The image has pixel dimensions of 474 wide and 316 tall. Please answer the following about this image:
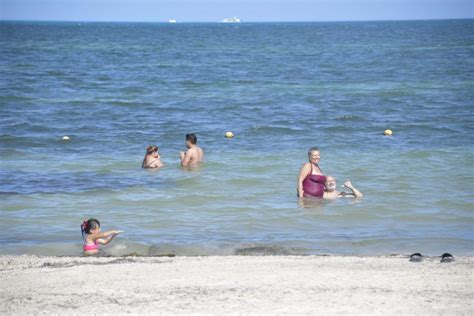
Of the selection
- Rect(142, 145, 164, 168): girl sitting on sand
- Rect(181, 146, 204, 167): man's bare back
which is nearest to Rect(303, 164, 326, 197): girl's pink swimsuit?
Rect(181, 146, 204, 167): man's bare back

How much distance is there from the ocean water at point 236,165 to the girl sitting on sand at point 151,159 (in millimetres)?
184

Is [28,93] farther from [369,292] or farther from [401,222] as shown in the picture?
[369,292]

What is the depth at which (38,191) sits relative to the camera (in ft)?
43.7

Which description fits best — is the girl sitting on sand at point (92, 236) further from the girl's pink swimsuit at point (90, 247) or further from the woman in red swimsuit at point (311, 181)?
the woman in red swimsuit at point (311, 181)

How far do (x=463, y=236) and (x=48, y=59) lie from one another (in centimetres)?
4128

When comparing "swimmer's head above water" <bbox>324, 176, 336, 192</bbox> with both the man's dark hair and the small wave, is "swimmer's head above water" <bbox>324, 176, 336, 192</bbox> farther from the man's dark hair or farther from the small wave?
the man's dark hair

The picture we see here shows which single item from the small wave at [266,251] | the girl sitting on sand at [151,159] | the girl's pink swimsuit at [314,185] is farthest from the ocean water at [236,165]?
the girl's pink swimsuit at [314,185]

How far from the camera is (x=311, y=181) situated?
12797mm

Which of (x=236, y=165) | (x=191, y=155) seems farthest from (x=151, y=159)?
(x=236, y=165)

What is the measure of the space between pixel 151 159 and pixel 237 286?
8141 mm

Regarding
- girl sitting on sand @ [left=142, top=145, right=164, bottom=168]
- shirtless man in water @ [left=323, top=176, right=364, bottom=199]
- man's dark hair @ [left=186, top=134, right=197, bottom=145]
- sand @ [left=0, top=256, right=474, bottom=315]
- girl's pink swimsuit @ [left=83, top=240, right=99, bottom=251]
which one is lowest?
sand @ [left=0, top=256, right=474, bottom=315]

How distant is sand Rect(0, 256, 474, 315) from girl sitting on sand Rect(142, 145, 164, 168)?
645 cm

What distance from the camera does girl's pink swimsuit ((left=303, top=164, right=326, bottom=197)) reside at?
1274 cm

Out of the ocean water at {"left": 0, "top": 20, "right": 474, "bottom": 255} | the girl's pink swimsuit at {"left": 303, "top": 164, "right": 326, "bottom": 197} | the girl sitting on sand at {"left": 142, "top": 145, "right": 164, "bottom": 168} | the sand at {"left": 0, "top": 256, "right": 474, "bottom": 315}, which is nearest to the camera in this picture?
the sand at {"left": 0, "top": 256, "right": 474, "bottom": 315}
